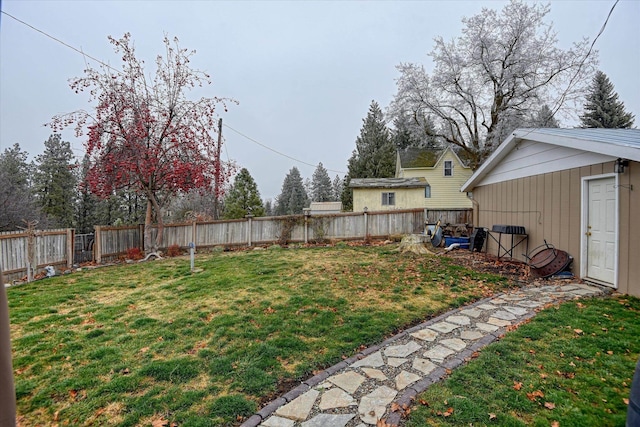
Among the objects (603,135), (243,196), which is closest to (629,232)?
(603,135)

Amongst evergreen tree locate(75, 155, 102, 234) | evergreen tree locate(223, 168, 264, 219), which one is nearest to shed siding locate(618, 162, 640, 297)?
evergreen tree locate(223, 168, 264, 219)

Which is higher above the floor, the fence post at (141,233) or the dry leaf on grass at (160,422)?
the fence post at (141,233)

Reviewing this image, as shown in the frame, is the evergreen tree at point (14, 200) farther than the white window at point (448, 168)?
No

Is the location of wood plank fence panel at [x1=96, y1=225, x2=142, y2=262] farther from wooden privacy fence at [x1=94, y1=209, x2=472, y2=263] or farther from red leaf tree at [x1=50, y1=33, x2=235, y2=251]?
red leaf tree at [x1=50, y1=33, x2=235, y2=251]

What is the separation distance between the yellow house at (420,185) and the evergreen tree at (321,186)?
718 inches

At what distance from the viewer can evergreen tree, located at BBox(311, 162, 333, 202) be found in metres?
40.0

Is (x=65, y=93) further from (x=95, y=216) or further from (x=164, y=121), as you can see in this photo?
(x=95, y=216)

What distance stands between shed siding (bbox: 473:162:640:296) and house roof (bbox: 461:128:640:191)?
0.40 meters

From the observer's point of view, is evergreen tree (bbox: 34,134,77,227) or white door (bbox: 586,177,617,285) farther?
evergreen tree (bbox: 34,134,77,227)

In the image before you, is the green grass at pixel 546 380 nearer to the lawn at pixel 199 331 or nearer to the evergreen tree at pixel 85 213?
the lawn at pixel 199 331

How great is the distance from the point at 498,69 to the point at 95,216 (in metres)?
27.3

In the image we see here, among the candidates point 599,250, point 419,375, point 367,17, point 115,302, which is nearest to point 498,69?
point 367,17

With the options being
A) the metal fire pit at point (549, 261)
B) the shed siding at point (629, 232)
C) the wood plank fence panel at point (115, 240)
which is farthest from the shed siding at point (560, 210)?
the wood plank fence panel at point (115, 240)

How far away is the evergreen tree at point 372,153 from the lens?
28.2 metres
